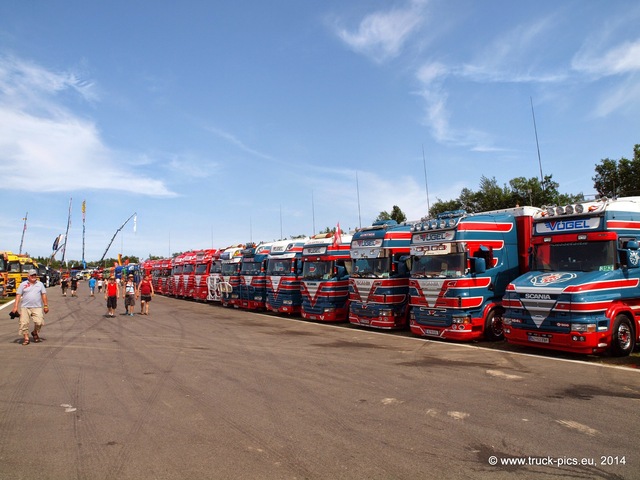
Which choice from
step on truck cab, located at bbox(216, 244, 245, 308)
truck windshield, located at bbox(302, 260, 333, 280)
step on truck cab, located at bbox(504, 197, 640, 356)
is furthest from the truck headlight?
step on truck cab, located at bbox(216, 244, 245, 308)

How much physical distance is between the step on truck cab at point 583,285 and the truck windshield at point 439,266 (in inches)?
73.8

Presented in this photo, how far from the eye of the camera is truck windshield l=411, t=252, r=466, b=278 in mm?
12977

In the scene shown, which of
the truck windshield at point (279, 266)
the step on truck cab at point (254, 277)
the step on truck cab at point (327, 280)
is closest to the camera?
the step on truck cab at point (327, 280)

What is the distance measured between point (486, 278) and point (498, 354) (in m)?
2.52

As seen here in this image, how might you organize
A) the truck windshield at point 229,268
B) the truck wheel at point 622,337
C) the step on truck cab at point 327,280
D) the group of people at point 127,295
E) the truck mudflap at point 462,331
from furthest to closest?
the truck windshield at point 229,268 < the group of people at point 127,295 < the step on truck cab at point 327,280 < the truck mudflap at point 462,331 < the truck wheel at point 622,337

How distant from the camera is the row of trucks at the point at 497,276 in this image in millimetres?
10266

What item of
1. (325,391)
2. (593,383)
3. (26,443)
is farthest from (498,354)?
(26,443)

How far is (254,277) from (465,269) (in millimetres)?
14774

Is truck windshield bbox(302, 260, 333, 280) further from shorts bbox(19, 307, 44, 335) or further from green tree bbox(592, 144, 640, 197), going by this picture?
green tree bbox(592, 144, 640, 197)

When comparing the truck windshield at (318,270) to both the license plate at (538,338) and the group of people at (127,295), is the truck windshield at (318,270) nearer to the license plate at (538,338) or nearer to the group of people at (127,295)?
the group of people at (127,295)

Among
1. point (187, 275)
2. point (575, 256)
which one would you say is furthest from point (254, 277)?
point (575, 256)

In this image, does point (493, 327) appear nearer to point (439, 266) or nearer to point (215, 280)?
point (439, 266)
